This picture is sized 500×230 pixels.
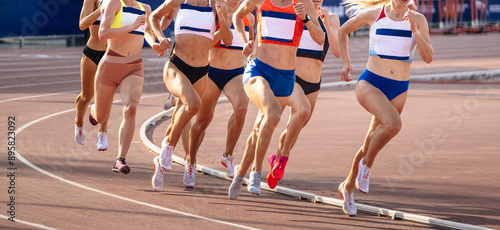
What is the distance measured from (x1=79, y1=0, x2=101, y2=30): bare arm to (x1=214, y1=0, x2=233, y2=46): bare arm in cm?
179

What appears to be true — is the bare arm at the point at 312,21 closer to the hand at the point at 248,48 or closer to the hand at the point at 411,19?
the hand at the point at 248,48

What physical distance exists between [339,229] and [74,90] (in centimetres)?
1562

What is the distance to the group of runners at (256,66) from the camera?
8156 mm

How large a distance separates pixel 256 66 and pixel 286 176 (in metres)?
2.10

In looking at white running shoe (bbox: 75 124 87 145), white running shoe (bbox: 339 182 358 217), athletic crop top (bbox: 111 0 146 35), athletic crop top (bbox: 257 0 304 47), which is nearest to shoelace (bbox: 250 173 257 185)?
white running shoe (bbox: 339 182 358 217)

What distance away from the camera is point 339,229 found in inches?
290

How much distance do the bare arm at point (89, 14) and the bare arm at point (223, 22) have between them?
1.79 meters

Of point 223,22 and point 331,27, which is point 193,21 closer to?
point 223,22

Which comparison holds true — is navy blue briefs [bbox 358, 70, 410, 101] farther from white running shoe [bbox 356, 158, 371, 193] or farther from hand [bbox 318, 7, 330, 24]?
hand [bbox 318, 7, 330, 24]

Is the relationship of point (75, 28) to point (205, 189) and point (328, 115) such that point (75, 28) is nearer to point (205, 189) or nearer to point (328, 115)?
point (328, 115)

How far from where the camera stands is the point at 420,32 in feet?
26.6

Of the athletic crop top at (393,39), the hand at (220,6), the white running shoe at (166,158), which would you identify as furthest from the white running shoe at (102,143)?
the athletic crop top at (393,39)

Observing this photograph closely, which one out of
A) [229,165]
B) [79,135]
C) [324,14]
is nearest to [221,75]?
[229,165]

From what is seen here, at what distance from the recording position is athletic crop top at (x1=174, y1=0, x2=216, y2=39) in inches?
351
